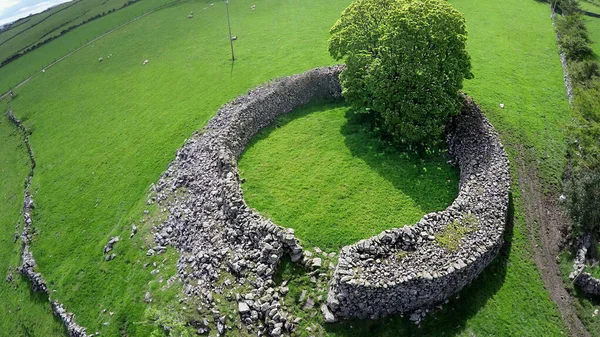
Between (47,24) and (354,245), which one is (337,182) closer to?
(354,245)

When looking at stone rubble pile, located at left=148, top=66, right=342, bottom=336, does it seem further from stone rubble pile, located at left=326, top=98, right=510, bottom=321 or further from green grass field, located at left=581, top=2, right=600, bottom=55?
green grass field, located at left=581, top=2, right=600, bottom=55

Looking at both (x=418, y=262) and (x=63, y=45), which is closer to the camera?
(x=418, y=262)

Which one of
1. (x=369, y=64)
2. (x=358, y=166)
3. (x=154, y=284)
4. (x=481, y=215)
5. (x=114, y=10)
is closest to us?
(x=481, y=215)

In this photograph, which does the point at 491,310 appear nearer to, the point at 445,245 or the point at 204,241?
the point at 445,245

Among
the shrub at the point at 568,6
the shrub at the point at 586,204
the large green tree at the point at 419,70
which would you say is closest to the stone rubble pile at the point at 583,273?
the shrub at the point at 586,204

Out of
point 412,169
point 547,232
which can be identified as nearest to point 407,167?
point 412,169

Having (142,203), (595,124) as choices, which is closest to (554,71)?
(595,124)

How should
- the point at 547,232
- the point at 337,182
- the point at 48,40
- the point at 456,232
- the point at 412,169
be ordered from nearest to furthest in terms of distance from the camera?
the point at 456,232
the point at 547,232
the point at 337,182
the point at 412,169
the point at 48,40

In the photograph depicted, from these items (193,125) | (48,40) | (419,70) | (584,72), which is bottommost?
(584,72)
